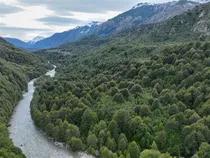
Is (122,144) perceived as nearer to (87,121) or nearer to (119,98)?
(87,121)

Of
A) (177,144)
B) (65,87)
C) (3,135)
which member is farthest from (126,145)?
(65,87)

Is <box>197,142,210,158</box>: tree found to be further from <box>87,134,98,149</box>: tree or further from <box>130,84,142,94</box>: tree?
<box>130,84,142,94</box>: tree

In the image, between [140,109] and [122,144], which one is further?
[140,109]

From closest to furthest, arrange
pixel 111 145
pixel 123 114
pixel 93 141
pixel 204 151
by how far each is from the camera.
→ pixel 204 151 → pixel 111 145 → pixel 93 141 → pixel 123 114

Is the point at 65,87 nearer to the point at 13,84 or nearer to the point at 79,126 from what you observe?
the point at 13,84

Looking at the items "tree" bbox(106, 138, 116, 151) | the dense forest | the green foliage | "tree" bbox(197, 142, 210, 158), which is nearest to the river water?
the dense forest

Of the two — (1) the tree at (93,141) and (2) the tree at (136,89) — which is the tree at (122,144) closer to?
(1) the tree at (93,141)

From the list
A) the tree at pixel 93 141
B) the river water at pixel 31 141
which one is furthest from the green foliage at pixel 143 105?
the river water at pixel 31 141

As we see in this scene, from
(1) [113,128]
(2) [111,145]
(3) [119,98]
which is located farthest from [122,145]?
(3) [119,98]
